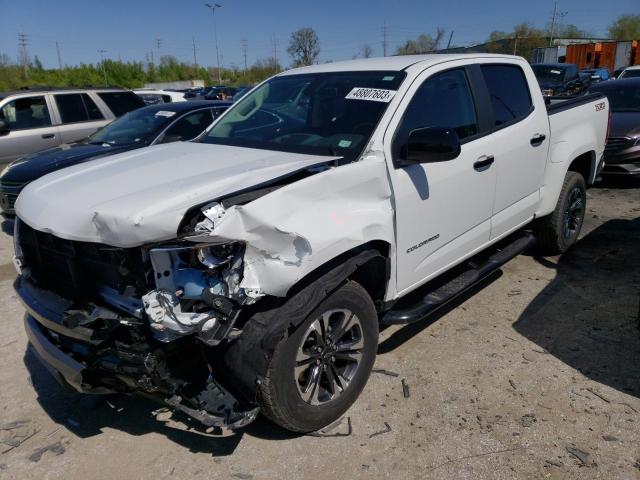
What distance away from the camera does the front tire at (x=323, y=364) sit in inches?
100

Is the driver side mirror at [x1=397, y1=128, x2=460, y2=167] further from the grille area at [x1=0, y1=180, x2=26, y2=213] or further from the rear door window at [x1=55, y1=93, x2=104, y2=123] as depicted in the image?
the rear door window at [x1=55, y1=93, x2=104, y2=123]

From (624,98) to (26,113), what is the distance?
35.7ft

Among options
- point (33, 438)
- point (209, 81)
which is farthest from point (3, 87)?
point (33, 438)

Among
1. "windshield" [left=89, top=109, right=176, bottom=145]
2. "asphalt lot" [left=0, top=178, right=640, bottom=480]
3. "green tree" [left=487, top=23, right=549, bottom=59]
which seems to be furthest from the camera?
"green tree" [left=487, top=23, right=549, bottom=59]

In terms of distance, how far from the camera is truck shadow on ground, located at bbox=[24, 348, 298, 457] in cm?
291

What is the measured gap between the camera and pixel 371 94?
3.36 metres

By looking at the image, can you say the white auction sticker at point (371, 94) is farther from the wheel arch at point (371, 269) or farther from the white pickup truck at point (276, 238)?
the wheel arch at point (371, 269)

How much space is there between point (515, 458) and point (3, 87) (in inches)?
2272

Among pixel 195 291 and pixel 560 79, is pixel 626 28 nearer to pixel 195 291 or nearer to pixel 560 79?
pixel 560 79

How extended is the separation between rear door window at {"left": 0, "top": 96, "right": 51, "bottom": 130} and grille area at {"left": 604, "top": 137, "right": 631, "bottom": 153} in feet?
31.3

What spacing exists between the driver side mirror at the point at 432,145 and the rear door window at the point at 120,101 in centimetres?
795

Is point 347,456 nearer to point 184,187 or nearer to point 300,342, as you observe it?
point 300,342

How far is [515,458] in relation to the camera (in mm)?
2678

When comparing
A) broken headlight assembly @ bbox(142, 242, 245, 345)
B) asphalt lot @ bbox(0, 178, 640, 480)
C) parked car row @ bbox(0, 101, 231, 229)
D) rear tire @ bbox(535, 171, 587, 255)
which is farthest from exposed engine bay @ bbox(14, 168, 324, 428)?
parked car row @ bbox(0, 101, 231, 229)
